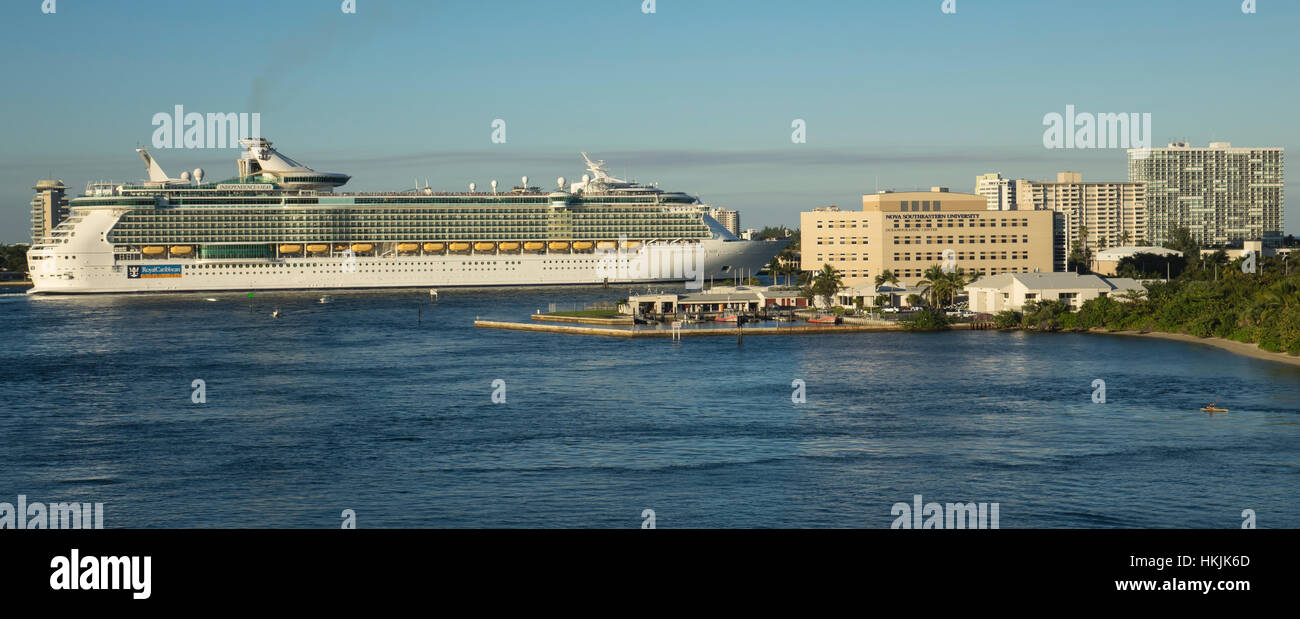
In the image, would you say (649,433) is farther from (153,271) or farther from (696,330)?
(153,271)

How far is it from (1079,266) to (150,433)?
87.6 m

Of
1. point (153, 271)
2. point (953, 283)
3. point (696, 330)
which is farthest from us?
point (153, 271)

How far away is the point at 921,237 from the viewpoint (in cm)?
7519

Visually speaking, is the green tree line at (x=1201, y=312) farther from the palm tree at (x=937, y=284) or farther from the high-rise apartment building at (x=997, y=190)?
the high-rise apartment building at (x=997, y=190)

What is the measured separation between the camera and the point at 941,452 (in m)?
24.4

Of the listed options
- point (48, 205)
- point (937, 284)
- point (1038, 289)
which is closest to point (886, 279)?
point (937, 284)

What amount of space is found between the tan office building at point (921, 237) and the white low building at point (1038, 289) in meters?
11.2

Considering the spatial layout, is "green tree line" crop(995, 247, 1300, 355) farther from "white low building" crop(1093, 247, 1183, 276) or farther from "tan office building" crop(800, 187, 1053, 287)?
"white low building" crop(1093, 247, 1183, 276)

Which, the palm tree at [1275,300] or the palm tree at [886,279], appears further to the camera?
the palm tree at [886,279]

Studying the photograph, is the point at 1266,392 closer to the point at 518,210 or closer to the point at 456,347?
the point at 456,347

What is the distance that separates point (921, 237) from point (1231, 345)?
99.8ft

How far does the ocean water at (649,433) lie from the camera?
64.2 feet

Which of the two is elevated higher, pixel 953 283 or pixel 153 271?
pixel 153 271

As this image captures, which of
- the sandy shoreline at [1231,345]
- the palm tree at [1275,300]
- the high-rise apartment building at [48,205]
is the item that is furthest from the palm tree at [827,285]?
the high-rise apartment building at [48,205]
